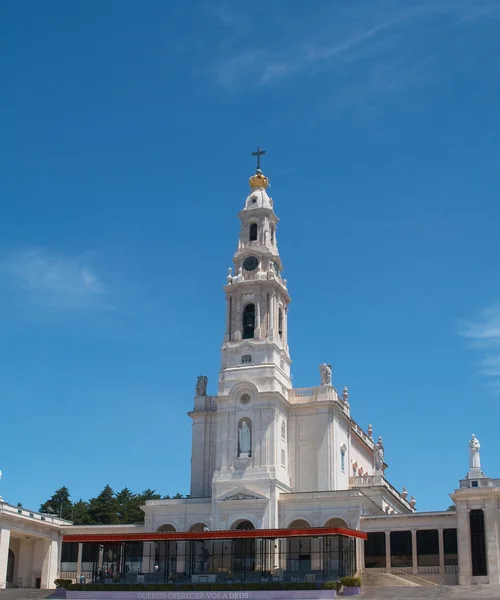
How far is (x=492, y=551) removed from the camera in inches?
2537

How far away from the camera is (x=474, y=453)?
228 ft

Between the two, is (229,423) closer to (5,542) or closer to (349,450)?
(349,450)

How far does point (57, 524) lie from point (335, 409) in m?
25.8

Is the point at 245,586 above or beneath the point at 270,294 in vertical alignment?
beneath

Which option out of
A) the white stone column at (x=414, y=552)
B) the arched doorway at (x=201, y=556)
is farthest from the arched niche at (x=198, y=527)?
the white stone column at (x=414, y=552)

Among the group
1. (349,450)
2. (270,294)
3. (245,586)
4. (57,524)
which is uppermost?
(270,294)

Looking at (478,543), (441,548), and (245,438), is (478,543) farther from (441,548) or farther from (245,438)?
(245,438)

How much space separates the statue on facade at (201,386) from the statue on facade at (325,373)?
1099 centimetres

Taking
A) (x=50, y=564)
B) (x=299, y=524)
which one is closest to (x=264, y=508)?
(x=299, y=524)

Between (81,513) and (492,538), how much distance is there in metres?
63.7

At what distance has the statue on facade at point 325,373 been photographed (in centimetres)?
7981

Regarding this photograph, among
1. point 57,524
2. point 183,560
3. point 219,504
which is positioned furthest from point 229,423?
point 57,524

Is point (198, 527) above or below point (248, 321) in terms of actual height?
below

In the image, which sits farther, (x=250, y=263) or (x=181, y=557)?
(x=250, y=263)
